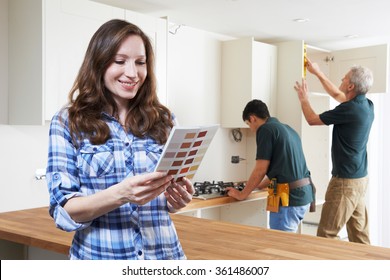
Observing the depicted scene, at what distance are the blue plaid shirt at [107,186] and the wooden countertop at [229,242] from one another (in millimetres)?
496

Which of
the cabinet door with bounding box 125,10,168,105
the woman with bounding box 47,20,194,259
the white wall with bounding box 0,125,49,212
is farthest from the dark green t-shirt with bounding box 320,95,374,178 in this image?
the woman with bounding box 47,20,194,259

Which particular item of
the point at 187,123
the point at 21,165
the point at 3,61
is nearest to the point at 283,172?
the point at 187,123

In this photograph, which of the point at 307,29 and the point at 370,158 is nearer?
the point at 307,29

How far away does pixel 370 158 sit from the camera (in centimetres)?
586

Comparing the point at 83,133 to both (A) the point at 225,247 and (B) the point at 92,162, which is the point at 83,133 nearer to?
(B) the point at 92,162

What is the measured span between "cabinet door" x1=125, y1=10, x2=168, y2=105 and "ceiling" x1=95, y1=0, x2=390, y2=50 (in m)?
0.13

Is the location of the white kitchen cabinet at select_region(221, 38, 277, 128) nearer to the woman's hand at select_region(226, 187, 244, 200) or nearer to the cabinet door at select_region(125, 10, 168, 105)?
the woman's hand at select_region(226, 187, 244, 200)

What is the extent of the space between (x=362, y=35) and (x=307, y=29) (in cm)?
68

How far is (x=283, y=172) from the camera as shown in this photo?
383 centimetres

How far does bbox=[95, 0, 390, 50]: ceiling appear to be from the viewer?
3.74m

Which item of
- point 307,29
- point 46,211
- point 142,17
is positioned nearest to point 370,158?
point 307,29

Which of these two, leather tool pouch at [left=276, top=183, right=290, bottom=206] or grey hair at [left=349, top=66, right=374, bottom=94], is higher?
grey hair at [left=349, top=66, right=374, bottom=94]

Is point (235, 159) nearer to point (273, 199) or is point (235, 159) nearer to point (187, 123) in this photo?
point (187, 123)

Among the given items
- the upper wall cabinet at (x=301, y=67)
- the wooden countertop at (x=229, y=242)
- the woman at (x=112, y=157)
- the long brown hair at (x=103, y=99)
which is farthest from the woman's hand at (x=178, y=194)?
the upper wall cabinet at (x=301, y=67)
